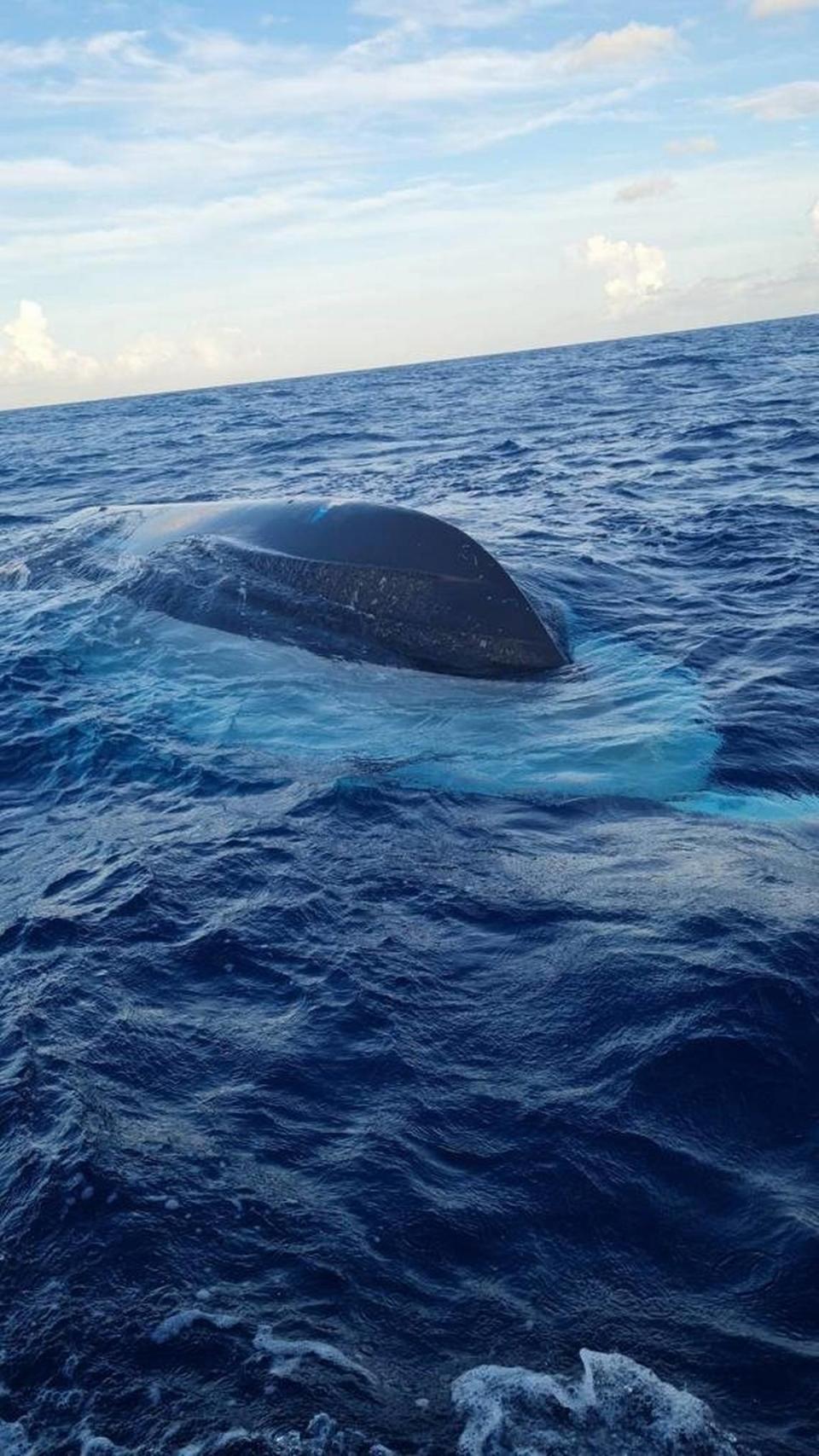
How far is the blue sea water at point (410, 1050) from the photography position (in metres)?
3.97

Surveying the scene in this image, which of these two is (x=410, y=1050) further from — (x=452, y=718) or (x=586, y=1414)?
(x=452, y=718)

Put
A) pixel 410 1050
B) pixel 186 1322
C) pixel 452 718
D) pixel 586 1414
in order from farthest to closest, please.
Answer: pixel 452 718
pixel 410 1050
pixel 186 1322
pixel 586 1414

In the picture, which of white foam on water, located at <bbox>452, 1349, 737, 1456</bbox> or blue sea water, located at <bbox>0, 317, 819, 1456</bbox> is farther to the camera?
blue sea water, located at <bbox>0, 317, 819, 1456</bbox>

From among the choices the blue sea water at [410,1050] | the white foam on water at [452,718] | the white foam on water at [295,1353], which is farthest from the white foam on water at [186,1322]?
the white foam on water at [452,718]

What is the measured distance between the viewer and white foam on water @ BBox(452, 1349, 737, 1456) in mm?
3666

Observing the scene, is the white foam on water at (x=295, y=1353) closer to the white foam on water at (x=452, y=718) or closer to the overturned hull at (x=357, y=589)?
the white foam on water at (x=452, y=718)

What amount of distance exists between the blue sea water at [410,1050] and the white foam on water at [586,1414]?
0.04 feet

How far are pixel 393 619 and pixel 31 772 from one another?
3.97 m

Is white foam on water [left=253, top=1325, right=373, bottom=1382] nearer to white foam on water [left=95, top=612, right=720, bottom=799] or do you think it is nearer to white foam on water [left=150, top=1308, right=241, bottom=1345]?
white foam on water [left=150, top=1308, right=241, bottom=1345]

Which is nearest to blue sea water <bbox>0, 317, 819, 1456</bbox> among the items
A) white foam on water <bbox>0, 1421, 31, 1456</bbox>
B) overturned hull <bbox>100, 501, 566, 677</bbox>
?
white foam on water <bbox>0, 1421, 31, 1456</bbox>

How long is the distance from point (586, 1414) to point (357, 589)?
30.3 ft

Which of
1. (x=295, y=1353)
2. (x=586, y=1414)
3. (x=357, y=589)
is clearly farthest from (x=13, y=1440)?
(x=357, y=589)

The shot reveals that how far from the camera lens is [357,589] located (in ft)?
39.5

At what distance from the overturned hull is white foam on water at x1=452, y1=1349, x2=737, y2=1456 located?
7600 millimetres
